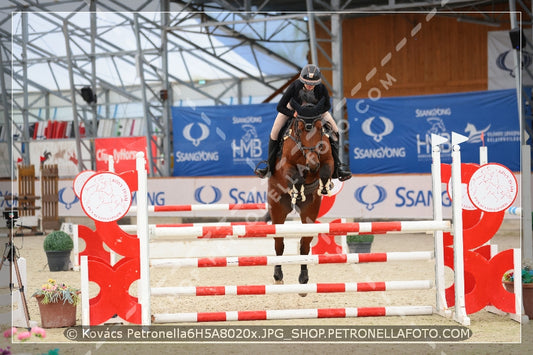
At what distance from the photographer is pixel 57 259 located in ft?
27.5

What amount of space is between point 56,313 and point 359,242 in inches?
181

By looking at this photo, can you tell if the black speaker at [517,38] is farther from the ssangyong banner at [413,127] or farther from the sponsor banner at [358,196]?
the sponsor banner at [358,196]

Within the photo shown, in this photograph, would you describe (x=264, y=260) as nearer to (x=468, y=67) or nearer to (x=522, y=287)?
(x=522, y=287)

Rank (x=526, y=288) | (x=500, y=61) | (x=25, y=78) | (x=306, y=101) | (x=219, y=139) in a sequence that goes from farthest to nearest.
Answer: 1. (x=25, y=78)
2. (x=500, y=61)
3. (x=219, y=139)
4. (x=306, y=101)
5. (x=526, y=288)

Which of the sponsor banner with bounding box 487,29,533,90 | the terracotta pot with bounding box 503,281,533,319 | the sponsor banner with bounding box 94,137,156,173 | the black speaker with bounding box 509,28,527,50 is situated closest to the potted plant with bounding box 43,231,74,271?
the terracotta pot with bounding box 503,281,533,319

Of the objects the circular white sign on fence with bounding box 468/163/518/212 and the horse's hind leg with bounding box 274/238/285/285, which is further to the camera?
the horse's hind leg with bounding box 274/238/285/285

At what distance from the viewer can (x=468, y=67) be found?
55.3ft

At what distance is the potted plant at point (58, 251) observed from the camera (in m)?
8.34

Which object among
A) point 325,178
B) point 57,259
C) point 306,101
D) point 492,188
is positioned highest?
point 306,101

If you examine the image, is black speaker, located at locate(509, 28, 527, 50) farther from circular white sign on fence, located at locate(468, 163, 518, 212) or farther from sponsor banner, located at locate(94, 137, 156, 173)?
sponsor banner, located at locate(94, 137, 156, 173)

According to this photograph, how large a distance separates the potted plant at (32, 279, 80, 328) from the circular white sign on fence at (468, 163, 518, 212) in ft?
10.0

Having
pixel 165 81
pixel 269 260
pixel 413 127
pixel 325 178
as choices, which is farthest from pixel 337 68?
pixel 269 260

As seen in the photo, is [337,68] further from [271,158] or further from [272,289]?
[272,289]

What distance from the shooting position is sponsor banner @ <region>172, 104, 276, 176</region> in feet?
48.4
